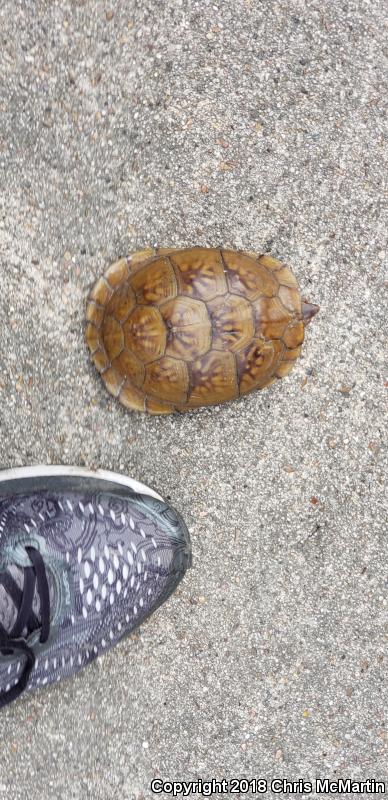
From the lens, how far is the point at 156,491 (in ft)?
4.67

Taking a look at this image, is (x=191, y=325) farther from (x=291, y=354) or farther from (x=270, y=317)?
(x=291, y=354)

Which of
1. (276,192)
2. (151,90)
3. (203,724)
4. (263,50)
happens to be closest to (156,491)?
(203,724)

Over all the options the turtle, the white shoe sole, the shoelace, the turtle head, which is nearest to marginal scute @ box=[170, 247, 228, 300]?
the turtle

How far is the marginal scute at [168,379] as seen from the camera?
119 cm

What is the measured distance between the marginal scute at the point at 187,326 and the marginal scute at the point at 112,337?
12 cm

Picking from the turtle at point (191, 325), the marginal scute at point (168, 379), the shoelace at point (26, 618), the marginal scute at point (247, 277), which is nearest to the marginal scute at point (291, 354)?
the turtle at point (191, 325)

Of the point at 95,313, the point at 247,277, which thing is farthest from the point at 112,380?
the point at 247,277

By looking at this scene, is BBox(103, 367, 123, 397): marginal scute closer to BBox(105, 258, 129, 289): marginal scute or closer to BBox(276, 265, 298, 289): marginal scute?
BBox(105, 258, 129, 289): marginal scute

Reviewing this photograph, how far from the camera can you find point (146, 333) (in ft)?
3.87

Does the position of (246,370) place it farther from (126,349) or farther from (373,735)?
(373,735)

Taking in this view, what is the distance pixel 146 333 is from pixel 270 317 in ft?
0.88

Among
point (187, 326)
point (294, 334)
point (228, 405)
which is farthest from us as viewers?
point (228, 405)

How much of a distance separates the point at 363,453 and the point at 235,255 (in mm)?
598

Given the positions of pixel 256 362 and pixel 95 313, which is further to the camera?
pixel 95 313
